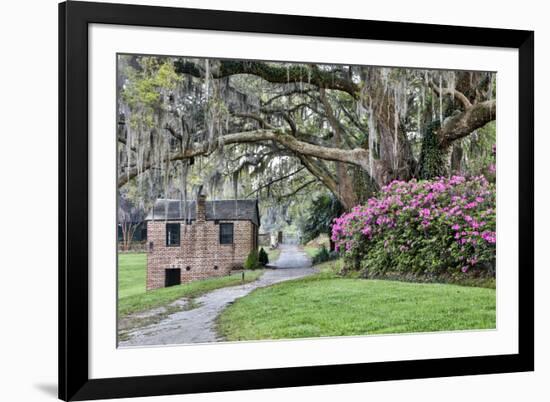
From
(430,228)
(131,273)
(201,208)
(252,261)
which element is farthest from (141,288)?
(430,228)

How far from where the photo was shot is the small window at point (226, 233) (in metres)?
4.49

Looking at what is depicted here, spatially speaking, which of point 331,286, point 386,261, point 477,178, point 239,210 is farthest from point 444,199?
point 239,210

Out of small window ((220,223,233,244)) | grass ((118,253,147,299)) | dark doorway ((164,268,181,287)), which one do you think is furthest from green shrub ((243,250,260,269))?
grass ((118,253,147,299))

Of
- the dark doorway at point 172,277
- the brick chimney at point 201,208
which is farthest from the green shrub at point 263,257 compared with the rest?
the dark doorway at point 172,277

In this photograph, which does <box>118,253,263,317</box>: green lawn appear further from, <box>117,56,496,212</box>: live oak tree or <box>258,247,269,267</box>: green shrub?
<box>117,56,496,212</box>: live oak tree

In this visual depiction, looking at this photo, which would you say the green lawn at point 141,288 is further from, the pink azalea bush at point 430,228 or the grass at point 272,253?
the pink azalea bush at point 430,228

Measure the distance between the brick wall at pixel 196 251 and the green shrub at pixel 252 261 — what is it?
3cm

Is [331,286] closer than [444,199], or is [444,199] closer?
[331,286]

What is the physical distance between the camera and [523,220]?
16.0 feet

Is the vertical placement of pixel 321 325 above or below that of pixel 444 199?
below

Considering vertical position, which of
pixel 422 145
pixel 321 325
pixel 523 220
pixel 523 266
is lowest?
pixel 321 325

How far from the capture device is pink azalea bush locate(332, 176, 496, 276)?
4.90m

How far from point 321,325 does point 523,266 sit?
1488 mm

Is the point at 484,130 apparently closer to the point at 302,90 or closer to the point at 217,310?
the point at 302,90
